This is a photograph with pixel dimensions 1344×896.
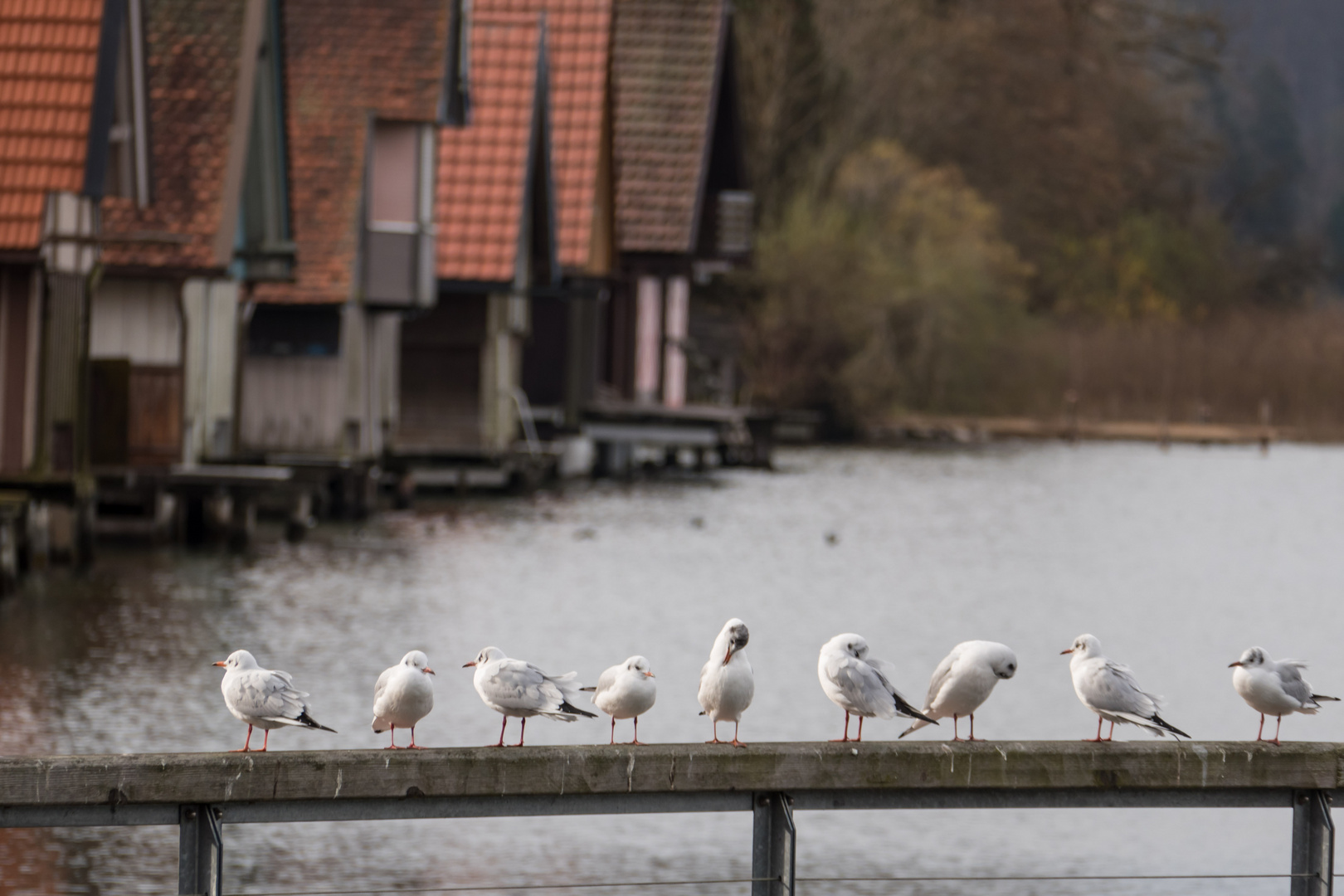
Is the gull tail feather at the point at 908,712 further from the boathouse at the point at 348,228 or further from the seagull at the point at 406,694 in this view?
the boathouse at the point at 348,228

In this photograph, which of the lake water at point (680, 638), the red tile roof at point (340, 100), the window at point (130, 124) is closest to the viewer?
the lake water at point (680, 638)

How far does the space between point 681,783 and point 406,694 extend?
977 mm

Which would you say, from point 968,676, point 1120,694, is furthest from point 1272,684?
point 968,676

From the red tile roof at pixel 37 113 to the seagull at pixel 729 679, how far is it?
13.4 m

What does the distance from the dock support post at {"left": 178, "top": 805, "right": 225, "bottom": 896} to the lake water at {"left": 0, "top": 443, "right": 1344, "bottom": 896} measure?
9.58ft

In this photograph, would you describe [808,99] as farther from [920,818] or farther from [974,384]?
[920,818]

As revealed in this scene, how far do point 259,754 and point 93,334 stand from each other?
58.8ft

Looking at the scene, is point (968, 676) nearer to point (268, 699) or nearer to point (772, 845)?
point (772, 845)

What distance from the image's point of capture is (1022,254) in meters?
79.4

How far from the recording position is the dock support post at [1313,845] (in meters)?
7.38

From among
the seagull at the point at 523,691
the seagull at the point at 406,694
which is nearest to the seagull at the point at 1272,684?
the seagull at the point at 523,691

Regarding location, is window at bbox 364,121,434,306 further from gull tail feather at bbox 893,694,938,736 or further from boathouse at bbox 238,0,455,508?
gull tail feather at bbox 893,694,938,736

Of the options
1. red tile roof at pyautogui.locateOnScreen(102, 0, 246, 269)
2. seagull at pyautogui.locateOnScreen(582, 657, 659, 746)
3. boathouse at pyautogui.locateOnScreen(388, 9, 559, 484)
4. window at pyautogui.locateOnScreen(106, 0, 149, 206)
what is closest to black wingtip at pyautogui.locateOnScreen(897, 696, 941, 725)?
seagull at pyautogui.locateOnScreen(582, 657, 659, 746)

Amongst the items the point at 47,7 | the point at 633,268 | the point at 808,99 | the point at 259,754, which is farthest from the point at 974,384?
the point at 259,754
